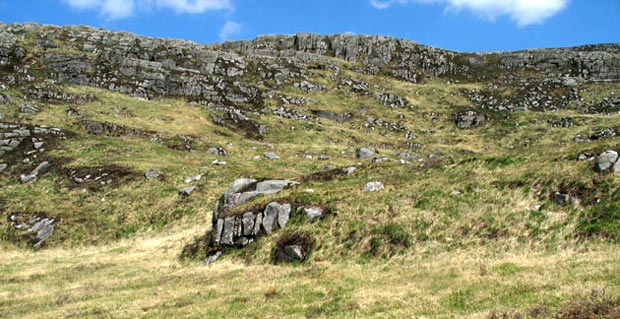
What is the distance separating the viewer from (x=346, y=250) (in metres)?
26.5

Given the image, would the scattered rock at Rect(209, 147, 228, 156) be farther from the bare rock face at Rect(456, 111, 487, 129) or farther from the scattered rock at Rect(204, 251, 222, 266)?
the bare rock face at Rect(456, 111, 487, 129)

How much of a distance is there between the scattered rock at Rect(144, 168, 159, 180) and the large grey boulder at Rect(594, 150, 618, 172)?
150ft

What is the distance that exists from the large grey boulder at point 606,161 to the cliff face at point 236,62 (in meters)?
84.4

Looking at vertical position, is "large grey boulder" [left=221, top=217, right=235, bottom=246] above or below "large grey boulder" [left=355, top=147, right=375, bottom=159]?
below

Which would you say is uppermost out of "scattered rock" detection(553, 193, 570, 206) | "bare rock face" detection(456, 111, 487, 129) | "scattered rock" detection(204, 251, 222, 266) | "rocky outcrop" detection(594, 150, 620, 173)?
"bare rock face" detection(456, 111, 487, 129)

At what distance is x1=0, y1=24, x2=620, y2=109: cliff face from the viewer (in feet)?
337

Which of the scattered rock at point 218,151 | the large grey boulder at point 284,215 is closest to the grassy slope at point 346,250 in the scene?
the large grey boulder at point 284,215

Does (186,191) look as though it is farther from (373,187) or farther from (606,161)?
(606,161)

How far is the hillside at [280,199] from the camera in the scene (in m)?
19.0

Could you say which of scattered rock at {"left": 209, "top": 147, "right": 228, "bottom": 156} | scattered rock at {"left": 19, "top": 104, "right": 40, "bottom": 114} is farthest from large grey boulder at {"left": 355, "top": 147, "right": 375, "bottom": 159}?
scattered rock at {"left": 19, "top": 104, "right": 40, "bottom": 114}

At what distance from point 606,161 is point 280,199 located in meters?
22.0

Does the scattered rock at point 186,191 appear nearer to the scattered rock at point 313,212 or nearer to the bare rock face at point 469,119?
the scattered rock at point 313,212

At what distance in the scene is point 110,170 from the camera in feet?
181

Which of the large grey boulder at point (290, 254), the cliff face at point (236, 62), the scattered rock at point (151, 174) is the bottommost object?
the large grey boulder at point (290, 254)
